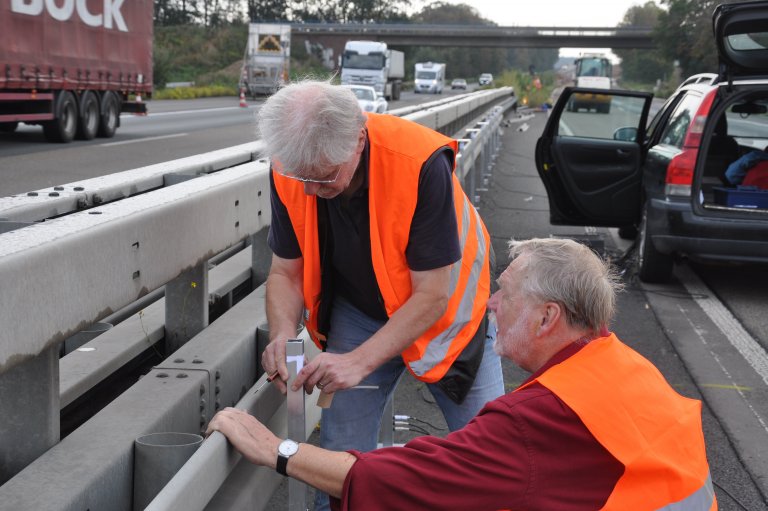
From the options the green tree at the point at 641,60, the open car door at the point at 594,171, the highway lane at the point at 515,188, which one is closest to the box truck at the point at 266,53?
the highway lane at the point at 515,188

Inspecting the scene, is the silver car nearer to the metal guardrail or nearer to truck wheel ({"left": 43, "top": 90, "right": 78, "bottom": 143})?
truck wheel ({"left": 43, "top": 90, "right": 78, "bottom": 143})

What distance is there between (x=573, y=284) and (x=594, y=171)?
8.18 meters

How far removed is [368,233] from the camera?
331 cm

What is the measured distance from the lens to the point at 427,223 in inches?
127

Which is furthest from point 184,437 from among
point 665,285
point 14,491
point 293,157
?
point 665,285

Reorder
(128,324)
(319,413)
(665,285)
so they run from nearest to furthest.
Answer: (319,413) < (128,324) < (665,285)

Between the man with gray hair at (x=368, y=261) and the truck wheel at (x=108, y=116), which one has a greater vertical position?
the man with gray hair at (x=368, y=261)

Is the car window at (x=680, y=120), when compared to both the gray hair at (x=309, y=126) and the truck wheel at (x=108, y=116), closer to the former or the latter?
the gray hair at (x=309, y=126)

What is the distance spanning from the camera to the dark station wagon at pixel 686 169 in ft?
29.9

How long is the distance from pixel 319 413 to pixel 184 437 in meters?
0.96

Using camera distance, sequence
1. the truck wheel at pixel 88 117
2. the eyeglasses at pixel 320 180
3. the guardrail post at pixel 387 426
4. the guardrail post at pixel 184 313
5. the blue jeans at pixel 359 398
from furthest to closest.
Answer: the truck wheel at pixel 88 117
the guardrail post at pixel 387 426
the guardrail post at pixel 184 313
the blue jeans at pixel 359 398
the eyeglasses at pixel 320 180

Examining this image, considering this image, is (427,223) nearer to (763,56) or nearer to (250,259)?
(250,259)

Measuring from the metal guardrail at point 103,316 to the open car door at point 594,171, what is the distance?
718 centimetres

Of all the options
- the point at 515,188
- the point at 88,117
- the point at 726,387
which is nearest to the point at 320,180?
the point at 726,387
